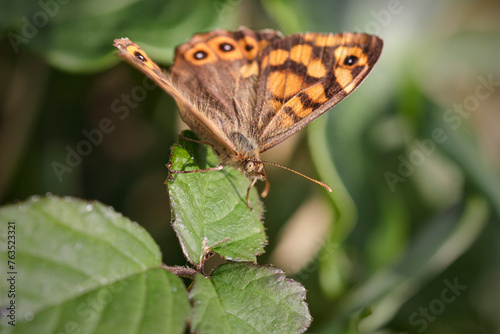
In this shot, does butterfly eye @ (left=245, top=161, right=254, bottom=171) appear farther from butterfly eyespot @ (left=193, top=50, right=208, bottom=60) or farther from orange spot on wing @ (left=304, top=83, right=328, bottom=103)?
butterfly eyespot @ (left=193, top=50, right=208, bottom=60)

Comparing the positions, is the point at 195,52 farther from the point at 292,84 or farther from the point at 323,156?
the point at 323,156

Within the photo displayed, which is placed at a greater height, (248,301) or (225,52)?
(225,52)

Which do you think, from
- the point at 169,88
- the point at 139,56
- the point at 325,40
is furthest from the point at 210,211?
the point at 325,40

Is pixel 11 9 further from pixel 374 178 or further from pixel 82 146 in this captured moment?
pixel 374 178

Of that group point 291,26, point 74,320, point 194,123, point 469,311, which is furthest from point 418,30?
point 74,320

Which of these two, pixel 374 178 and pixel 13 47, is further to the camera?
pixel 374 178

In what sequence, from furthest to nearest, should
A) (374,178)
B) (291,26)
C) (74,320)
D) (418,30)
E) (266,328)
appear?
(418,30) < (374,178) < (291,26) < (266,328) < (74,320)
